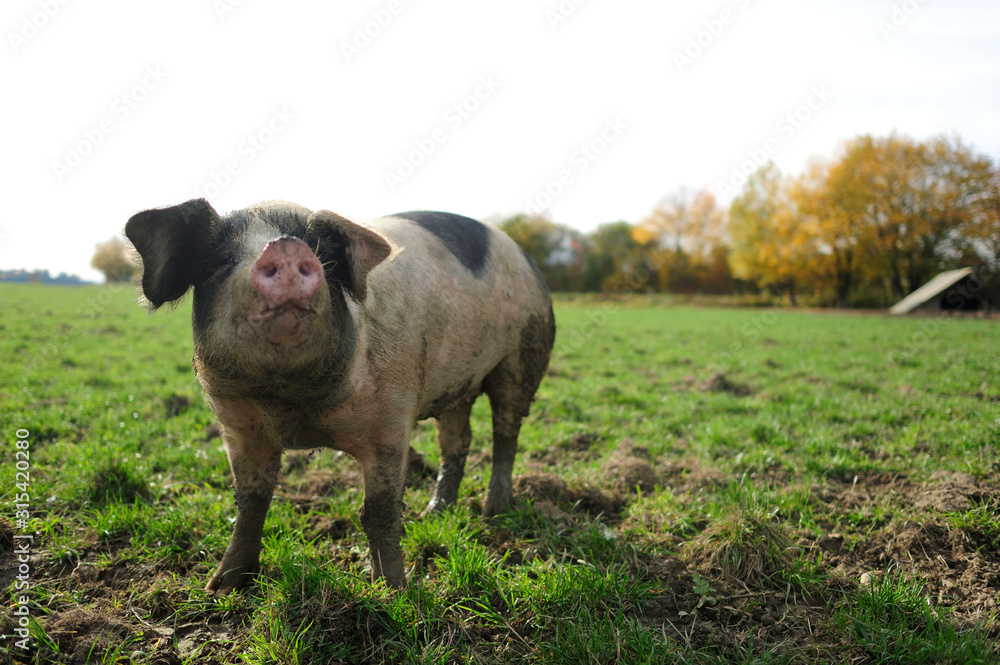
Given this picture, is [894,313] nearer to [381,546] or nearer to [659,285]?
[659,285]

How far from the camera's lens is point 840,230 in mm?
34438

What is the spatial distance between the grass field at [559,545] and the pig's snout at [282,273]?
143 cm

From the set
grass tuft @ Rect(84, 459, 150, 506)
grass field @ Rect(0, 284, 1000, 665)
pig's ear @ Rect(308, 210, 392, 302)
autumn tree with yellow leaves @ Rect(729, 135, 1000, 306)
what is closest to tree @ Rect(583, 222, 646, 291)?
autumn tree with yellow leaves @ Rect(729, 135, 1000, 306)

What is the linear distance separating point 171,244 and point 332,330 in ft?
2.44

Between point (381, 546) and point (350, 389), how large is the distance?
87 centimetres

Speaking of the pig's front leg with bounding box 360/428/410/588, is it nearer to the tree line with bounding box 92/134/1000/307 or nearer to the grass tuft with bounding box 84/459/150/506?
the grass tuft with bounding box 84/459/150/506

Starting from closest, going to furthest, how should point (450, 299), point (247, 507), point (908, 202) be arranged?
point (247, 507) → point (450, 299) → point (908, 202)

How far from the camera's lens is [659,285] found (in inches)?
1948

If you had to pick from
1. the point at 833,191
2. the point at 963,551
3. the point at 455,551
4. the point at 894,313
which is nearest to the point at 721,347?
the point at 963,551

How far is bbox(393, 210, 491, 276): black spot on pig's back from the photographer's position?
10.7 ft

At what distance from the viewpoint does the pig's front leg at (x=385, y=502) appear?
2.56 m

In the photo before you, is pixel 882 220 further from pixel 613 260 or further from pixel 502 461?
pixel 502 461

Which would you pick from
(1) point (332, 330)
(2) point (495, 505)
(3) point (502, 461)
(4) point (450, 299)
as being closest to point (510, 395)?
(3) point (502, 461)

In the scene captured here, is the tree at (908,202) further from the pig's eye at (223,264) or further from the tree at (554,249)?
the pig's eye at (223,264)
